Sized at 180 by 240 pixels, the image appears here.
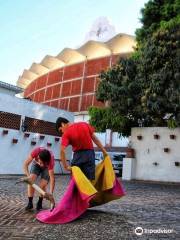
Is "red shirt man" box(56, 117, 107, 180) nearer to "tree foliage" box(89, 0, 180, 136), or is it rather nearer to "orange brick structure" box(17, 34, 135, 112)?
"tree foliage" box(89, 0, 180, 136)

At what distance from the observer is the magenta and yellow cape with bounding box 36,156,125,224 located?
19.1 ft

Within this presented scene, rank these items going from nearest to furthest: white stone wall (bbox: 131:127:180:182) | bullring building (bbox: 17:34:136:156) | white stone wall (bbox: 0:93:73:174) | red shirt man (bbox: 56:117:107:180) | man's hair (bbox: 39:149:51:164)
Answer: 1. red shirt man (bbox: 56:117:107:180)
2. man's hair (bbox: 39:149:51:164)
3. white stone wall (bbox: 131:127:180:182)
4. white stone wall (bbox: 0:93:73:174)
5. bullring building (bbox: 17:34:136:156)

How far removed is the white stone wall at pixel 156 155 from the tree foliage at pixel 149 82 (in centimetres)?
65

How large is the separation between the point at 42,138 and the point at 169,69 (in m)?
7.94

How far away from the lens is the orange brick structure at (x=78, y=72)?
4747cm

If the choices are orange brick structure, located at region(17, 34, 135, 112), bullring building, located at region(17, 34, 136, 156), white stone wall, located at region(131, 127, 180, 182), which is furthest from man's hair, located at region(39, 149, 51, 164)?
orange brick structure, located at region(17, 34, 135, 112)

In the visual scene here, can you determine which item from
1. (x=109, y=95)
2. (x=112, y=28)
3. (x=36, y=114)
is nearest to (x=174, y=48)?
(x=109, y=95)

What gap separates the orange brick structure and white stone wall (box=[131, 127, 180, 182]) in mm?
25889

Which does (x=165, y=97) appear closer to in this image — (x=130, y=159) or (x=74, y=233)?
(x=130, y=159)

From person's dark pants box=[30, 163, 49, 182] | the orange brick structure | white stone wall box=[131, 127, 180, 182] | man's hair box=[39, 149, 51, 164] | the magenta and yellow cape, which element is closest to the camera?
the magenta and yellow cape

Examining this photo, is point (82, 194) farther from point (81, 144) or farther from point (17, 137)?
point (17, 137)

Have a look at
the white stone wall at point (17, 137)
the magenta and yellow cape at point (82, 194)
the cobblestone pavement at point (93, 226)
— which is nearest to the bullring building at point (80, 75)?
the white stone wall at point (17, 137)

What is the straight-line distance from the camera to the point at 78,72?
49875 mm

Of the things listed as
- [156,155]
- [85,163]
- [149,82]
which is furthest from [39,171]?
[156,155]
